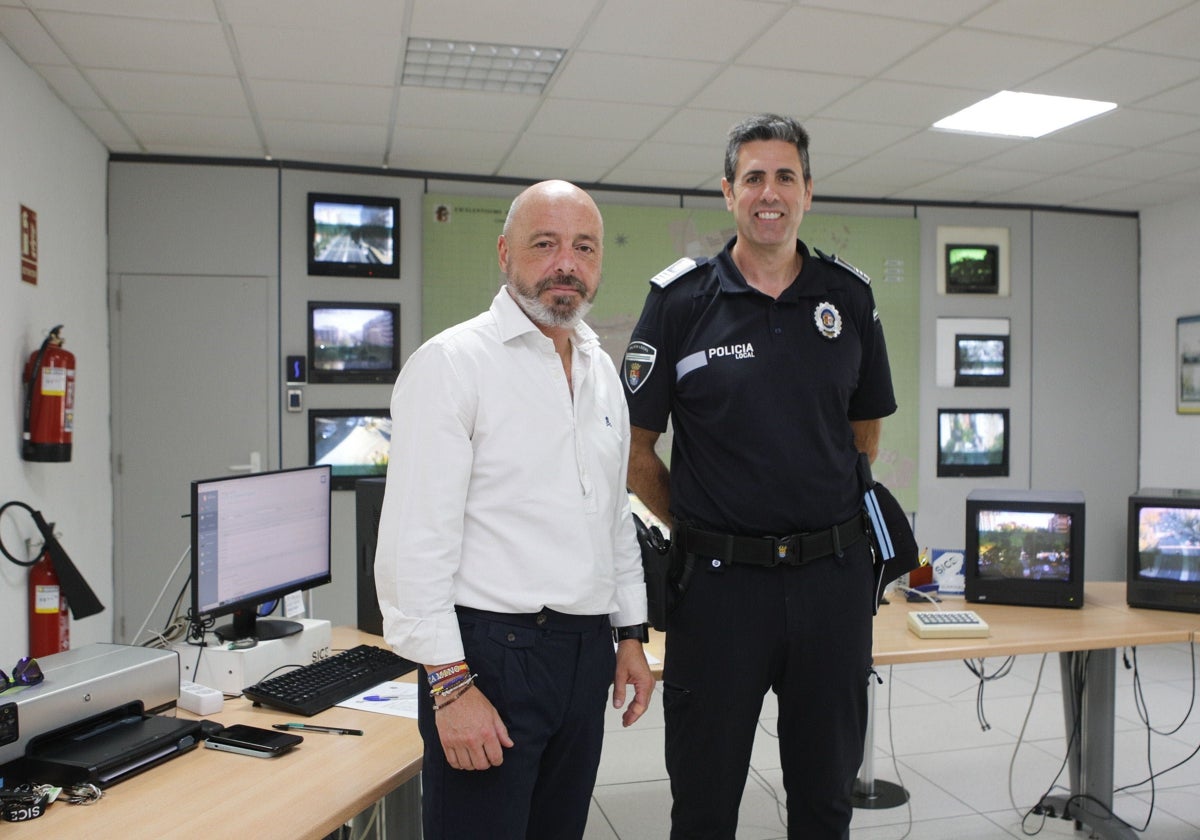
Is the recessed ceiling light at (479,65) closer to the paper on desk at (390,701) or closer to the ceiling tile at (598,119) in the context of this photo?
the ceiling tile at (598,119)

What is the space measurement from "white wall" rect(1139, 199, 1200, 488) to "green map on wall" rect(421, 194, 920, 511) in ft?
5.56

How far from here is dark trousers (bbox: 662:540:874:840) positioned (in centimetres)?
172

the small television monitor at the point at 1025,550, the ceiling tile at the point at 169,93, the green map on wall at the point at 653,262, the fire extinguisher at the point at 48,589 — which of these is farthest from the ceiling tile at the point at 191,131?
the small television monitor at the point at 1025,550

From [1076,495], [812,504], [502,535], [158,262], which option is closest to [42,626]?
[158,262]

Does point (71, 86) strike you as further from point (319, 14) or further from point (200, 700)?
point (200, 700)

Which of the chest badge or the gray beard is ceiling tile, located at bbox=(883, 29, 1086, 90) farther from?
the gray beard

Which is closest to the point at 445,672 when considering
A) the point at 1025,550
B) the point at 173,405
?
the point at 1025,550

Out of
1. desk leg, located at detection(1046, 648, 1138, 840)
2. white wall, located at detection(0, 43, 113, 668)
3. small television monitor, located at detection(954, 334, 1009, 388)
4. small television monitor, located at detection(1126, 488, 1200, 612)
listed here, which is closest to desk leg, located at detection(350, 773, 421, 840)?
white wall, located at detection(0, 43, 113, 668)

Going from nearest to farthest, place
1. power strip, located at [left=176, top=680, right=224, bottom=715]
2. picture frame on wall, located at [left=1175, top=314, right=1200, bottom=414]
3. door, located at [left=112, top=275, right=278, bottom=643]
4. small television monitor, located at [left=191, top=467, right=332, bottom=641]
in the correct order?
power strip, located at [left=176, top=680, right=224, bottom=715] → small television monitor, located at [left=191, top=467, right=332, bottom=641] → door, located at [left=112, top=275, right=278, bottom=643] → picture frame on wall, located at [left=1175, top=314, right=1200, bottom=414]

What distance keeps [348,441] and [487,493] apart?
3.82 metres

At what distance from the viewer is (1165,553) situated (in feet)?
9.68

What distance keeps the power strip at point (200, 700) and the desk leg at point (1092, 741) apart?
→ 258 centimetres

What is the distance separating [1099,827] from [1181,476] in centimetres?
381

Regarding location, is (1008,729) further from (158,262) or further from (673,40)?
(158,262)
